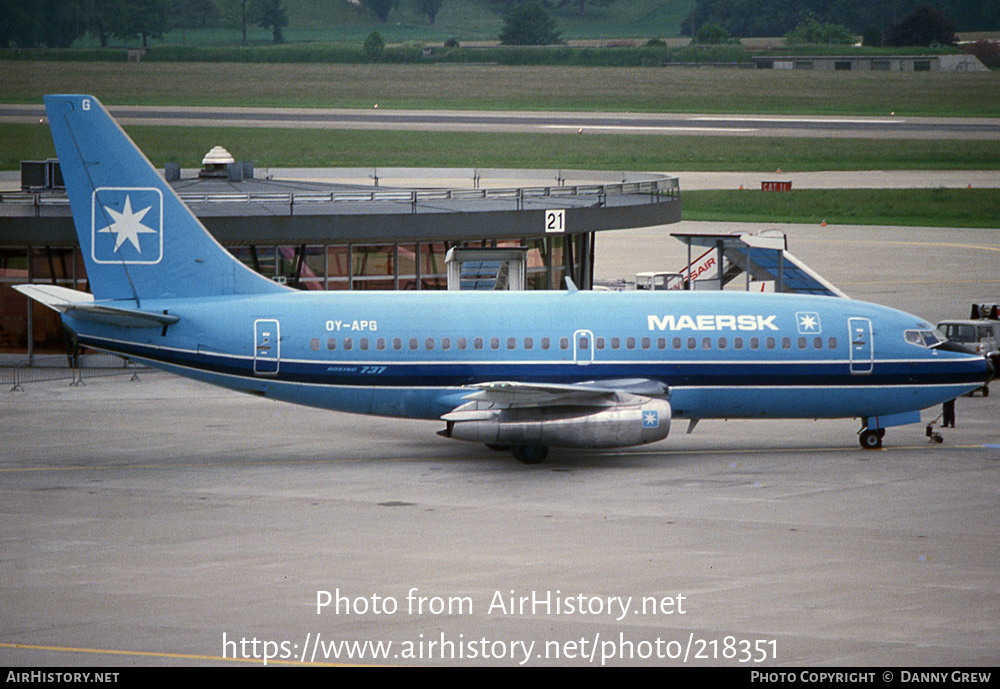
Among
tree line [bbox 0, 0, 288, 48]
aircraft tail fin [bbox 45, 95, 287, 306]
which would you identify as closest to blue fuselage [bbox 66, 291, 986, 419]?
aircraft tail fin [bbox 45, 95, 287, 306]

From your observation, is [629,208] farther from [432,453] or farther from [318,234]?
[432,453]

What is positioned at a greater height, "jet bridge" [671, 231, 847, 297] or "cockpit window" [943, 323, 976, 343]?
"jet bridge" [671, 231, 847, 297]

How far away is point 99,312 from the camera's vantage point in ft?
105

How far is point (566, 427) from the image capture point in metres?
31.8

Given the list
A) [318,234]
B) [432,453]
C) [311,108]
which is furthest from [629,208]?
[311,108]

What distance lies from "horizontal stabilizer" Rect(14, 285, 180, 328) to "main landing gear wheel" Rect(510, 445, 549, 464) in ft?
29.0

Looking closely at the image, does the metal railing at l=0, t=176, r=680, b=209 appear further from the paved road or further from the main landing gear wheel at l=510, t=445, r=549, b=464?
the paved road

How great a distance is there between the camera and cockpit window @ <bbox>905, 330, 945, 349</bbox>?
34469 mm

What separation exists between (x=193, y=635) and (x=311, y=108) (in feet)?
399

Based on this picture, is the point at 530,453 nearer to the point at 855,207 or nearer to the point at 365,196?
the point at 365,196

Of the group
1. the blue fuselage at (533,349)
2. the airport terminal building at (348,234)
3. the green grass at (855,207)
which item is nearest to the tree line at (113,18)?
the green grass at (855,207)

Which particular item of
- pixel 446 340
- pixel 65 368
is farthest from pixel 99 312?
pixel 65 368

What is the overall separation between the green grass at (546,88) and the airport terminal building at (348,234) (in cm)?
8252

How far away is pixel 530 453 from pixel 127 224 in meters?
11.3
